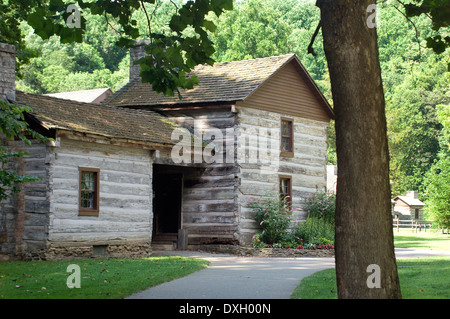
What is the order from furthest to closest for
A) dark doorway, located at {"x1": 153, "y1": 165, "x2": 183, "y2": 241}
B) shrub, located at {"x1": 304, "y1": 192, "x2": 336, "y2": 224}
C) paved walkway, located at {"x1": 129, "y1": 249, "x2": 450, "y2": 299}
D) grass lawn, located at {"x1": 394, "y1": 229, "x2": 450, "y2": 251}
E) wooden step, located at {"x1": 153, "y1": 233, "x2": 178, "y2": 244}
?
grass lawn, located at {"x1": 394, "y1": 229, "x2": 450, "y2": 251} → shrub, located at {"x1": 304, "y1": 192, "x2": 336, "y2": 224} → dark doorway, located at {"x1": 153, "y1": 165, "x2": 183, "y2": 241} → wooden step, located at {"x1": 153, "y1": 233, "x2": 178, "y2": 244} → paved walkway, located at {"x1": 129, "y1": 249, "x2": 450, "y2": 299}

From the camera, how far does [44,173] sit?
749 inches

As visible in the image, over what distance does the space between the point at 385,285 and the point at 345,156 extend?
179cm

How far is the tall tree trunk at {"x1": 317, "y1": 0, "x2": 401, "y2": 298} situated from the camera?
875cm

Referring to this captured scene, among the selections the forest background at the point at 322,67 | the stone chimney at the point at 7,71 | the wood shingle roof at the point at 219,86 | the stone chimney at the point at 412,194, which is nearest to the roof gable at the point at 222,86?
the wood shingle roof at the point at 219,86

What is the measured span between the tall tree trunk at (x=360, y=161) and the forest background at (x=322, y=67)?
30636mm

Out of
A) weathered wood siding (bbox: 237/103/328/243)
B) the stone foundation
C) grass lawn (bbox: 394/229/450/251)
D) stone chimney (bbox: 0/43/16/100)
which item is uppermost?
stone chimney (bbox: 0/43/16/100)

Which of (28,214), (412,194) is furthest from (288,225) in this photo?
(412,194)

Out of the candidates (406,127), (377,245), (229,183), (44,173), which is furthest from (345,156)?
(406,127)

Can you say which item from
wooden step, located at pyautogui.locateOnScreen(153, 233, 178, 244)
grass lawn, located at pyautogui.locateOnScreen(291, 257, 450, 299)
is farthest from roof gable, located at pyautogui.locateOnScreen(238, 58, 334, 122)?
grass lawn, located at pyautogui.locateOnScreen(291, 257, 450, 299)

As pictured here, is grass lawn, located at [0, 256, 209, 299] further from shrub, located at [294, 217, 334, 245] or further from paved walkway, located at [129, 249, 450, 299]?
shrub, located at [294, 217, 334, 245]

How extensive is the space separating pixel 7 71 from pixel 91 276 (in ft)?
27.4

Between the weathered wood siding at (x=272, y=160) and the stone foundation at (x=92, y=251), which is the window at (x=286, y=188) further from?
the stone foundation at (x=92, y=251)

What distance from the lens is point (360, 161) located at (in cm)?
880

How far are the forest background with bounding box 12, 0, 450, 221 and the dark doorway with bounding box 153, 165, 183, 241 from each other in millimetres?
18677
